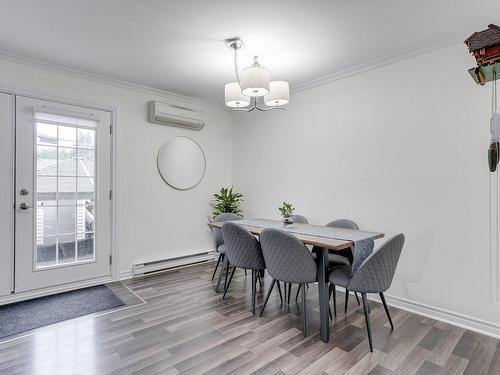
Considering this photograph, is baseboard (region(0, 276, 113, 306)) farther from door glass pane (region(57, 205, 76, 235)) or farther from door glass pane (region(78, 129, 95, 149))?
door glass pane (region(78, 129, 95, 149))

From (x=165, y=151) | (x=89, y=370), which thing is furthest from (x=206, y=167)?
(x=89, y=370)

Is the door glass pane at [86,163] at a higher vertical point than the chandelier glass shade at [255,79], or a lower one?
lower

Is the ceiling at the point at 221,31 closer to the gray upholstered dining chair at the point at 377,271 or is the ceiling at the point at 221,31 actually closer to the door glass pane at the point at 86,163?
the door glass pane at the point at 86,163

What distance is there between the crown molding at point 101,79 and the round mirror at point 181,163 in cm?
61

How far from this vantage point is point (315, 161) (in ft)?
12.1

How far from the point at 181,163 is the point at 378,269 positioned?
3118 mm

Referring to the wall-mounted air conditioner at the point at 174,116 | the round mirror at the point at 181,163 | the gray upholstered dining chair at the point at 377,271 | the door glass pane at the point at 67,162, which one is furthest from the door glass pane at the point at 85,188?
the gray upholstered dining chair at the point at 377,271

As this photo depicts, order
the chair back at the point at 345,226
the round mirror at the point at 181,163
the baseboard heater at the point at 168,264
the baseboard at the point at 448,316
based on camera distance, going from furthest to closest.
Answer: the round mirror at the point at 181,163 → the baseboard heater at the point at 168,264 → the chair back at the point at 345,226 → the baseboard at the point at 448,316

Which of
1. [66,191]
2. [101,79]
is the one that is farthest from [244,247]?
[101,79]

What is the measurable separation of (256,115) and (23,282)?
11.8ft

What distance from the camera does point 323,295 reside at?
226cm

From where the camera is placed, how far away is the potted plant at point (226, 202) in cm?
458

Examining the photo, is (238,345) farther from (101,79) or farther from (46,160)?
(101,79)

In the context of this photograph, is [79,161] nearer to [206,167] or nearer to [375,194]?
[206,167]
